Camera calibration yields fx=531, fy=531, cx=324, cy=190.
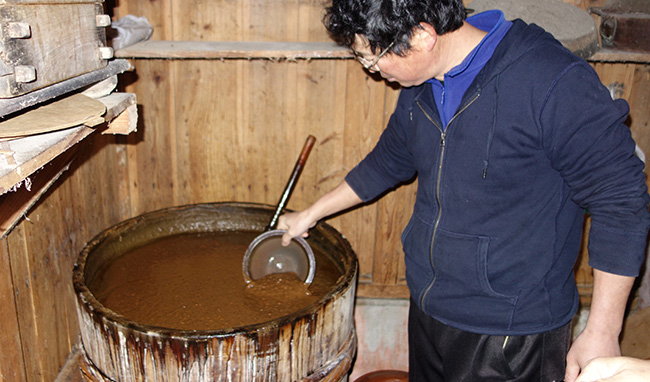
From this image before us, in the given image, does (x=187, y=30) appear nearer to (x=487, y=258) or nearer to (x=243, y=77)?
(x=243, y=77)

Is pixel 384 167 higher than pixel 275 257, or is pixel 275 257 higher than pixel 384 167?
pixel 384 167

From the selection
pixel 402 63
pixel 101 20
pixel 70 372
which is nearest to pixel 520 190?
pixel 402 63

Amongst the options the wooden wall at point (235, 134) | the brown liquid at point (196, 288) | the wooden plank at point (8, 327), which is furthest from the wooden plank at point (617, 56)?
the wooden plank at point (8, 327)

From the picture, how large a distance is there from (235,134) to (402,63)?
4.40 ft

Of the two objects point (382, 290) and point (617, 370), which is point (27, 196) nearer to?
point (617, 370)

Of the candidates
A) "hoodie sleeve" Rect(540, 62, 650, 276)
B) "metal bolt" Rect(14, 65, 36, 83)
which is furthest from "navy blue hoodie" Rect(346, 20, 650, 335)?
"metal bolt" Rect(14, 65, 36, 83)

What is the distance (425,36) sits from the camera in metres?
1.52

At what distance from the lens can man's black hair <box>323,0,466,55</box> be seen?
4.82 feet

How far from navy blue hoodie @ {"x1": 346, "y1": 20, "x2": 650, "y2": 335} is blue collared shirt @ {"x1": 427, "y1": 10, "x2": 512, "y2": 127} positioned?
4cm

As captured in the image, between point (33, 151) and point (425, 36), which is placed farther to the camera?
point (425, 36)

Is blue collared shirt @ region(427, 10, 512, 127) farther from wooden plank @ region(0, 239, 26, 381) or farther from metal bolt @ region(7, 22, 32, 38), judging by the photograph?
wooden plank @ region(0, 239, 26, 381)

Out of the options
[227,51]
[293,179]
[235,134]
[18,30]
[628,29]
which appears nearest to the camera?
[18,30]

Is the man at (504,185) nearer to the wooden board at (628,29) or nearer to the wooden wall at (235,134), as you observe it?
the wooden wall at (235,134)

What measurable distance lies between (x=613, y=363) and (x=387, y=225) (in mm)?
2002
